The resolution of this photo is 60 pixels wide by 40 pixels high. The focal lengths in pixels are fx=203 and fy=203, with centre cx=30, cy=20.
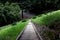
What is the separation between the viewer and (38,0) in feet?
140

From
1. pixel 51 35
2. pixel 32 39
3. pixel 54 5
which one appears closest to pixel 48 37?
pixel 51 35

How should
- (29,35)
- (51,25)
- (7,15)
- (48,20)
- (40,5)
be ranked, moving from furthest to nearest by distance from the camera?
(40,5)
(7,15)
(48,20)
(51,25)
(29,35)

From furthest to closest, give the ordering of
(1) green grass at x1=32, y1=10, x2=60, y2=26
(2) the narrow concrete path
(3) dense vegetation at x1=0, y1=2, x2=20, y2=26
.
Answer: (3) dense vegetation at x1=0, y1=2, x2=20, y2=26
(1) green grass at x1=32, y1=10, x2=60, y2=26
(2) the narrow concrete path

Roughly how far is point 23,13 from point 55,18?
59.7 ft

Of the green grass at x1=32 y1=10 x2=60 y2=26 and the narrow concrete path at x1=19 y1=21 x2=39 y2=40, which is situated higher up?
the narrow concrete path at x1=19 y1=21 x2=39 y2=40

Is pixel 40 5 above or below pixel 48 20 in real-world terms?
below

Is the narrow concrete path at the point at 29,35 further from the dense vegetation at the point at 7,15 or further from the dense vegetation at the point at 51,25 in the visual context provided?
the dense vegetation at the point at 7,15

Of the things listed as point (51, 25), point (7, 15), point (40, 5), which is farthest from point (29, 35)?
point (40, 5)

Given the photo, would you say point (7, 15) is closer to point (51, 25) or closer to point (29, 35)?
point (51, 25)

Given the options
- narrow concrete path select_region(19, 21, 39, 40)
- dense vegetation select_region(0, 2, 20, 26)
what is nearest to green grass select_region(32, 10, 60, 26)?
narrow concrete path select_region(19, 21, 39, 40)

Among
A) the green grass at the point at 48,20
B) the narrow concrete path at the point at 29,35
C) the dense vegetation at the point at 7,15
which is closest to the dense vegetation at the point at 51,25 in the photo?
the green grass at the point at 48,20

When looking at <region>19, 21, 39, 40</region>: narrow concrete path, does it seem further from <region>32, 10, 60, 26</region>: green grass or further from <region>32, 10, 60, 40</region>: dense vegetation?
<region>32, 10, 60, 26</region>: green grass

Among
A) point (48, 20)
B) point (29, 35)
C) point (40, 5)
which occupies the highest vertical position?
point (29, 35)

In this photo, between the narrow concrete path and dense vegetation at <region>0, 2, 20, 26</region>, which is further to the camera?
dense vegetation at <region>0, 2, 20, 26</region>
